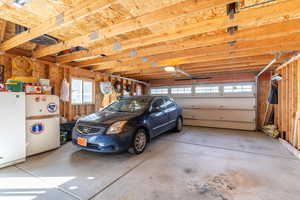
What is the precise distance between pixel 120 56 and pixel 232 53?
2.92 metres

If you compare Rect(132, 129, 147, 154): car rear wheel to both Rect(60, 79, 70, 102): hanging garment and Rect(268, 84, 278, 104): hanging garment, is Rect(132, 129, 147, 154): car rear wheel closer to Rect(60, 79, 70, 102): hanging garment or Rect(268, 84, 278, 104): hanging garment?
Rect(60, 79, 70, 102): hanging garment

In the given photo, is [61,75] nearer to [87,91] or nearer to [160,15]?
[87,91]

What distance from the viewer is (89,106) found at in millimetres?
5367

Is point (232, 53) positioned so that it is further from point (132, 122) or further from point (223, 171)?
point (132, 122)

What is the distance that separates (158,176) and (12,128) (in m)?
2.88

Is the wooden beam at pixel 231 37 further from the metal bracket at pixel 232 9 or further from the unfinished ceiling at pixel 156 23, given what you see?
the metal bracket at pixel 232 9

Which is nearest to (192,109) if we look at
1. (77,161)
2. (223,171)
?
(223,171)

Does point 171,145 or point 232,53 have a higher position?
point 232,53

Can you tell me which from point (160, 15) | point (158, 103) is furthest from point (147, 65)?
point (160, 15)

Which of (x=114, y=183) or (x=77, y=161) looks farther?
(x=77, y=161)

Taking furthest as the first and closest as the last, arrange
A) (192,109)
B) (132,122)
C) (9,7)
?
(192,109)
(132,122)
(9,7)

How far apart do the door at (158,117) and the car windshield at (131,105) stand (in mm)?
260

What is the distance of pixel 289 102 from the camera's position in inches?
156

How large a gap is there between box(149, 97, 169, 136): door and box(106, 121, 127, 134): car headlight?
90 cm
